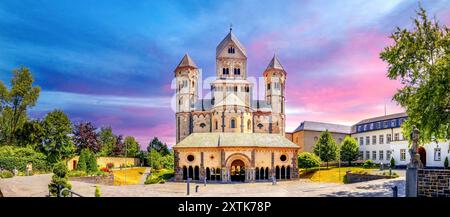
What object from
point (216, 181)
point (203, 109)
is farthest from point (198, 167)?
point (203, 109)

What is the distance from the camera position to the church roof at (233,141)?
35094 mm

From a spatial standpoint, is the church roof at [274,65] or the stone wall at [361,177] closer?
the stone wall at [361,177]

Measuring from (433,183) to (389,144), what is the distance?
128 ft

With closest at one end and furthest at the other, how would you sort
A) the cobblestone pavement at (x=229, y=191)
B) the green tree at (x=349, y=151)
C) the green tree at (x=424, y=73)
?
the green tree at (x=424, y=73)
the cobblestone pavement at (x=229, y=191)
the green tree at (x=349, y=151)

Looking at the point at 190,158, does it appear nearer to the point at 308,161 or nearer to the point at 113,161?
the point at 308,161

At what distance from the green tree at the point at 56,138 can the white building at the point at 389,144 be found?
154 ft

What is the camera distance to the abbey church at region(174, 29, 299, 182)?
114ft

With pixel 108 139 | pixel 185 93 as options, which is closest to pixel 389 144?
pixel 185 93

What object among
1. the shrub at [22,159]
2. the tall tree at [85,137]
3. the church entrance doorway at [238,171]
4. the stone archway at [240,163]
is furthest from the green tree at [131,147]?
the stone archway at [240,163]

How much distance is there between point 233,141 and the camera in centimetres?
3572

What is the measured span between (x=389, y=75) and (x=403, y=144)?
87.9 ft

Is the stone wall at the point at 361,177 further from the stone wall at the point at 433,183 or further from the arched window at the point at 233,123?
the arched window at the point at 233,123
